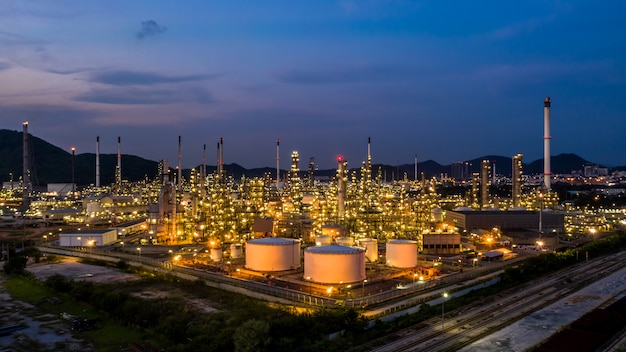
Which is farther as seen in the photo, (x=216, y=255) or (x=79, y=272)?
(x=216, y=255)

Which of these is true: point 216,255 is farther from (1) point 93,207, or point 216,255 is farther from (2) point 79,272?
(1) point 93,207

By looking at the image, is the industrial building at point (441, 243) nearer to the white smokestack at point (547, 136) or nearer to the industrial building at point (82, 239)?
the industrial building at point (82, 239)

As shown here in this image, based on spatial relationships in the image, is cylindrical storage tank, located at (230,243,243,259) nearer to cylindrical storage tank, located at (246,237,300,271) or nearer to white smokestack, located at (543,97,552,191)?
cylindrical storage tank, located at (246,237,300,271)

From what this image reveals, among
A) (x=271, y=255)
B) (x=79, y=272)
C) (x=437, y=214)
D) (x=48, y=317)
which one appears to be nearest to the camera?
(x=48, y=317)

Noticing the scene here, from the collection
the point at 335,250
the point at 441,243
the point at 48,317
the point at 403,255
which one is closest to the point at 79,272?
the point at 48,317

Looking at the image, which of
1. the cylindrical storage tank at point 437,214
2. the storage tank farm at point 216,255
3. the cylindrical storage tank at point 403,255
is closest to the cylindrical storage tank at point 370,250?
the cylindrical storage tank at point 403,255

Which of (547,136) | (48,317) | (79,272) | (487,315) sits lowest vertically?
(48,317)

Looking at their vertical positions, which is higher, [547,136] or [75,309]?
[547,136]

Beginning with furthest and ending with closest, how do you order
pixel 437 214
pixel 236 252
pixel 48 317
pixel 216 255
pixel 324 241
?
pixel 437 214, pixel 324 241, pixel 236 252, pixel 216 255, pixel 48 317

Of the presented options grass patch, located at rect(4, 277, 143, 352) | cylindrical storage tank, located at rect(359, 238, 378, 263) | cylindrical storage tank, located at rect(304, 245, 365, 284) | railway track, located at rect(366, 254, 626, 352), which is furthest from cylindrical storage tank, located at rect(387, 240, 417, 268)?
grass patch, located at rect(4, 277, 143, 352)
